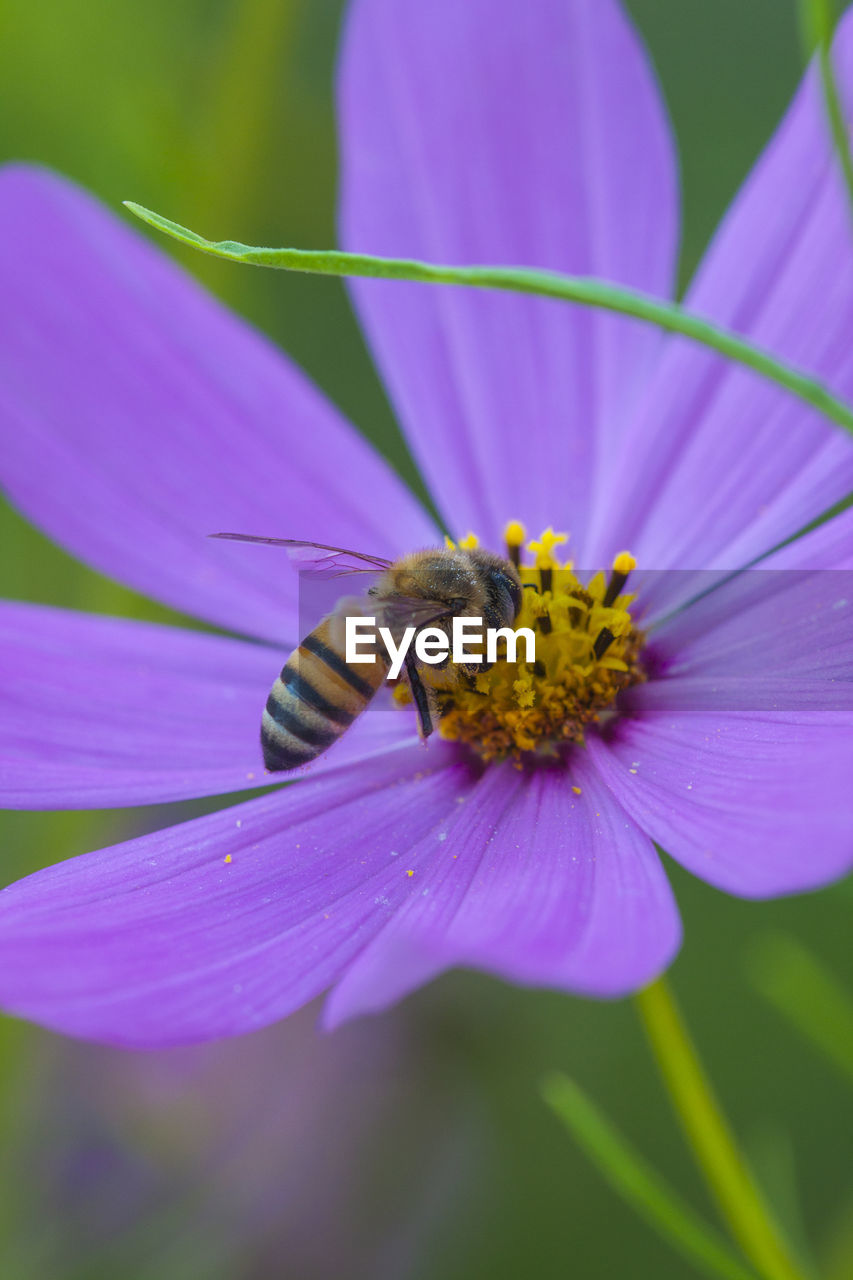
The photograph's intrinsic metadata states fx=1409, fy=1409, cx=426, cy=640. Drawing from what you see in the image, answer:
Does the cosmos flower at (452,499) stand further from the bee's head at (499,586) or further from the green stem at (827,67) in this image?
the green stem at (827,67)

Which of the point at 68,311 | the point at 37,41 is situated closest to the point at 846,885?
the point at 68,311

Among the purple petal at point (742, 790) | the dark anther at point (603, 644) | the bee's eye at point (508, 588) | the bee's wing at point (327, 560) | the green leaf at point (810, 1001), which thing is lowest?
the green leaf at point (810, 1001)

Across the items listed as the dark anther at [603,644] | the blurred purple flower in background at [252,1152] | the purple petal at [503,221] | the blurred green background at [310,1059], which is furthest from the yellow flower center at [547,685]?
the blurred purple flower in background at [252,1152]

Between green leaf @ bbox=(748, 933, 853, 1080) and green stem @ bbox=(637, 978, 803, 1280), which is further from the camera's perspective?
green leaf @ bbox=(748, 933, 853, 1080)

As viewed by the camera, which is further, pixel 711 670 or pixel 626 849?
pixel 711 670

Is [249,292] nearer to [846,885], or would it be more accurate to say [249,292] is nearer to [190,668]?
[190,668]

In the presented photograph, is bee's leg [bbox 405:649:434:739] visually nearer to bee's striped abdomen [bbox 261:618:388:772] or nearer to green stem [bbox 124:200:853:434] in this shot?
bee's striped abdomen [bbox 261:618:388:772]

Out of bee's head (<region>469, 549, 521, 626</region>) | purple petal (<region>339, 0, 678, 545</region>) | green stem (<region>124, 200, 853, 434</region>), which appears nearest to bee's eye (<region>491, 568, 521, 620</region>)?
bee's head (<region>469, 549, 521, 626</region>)
